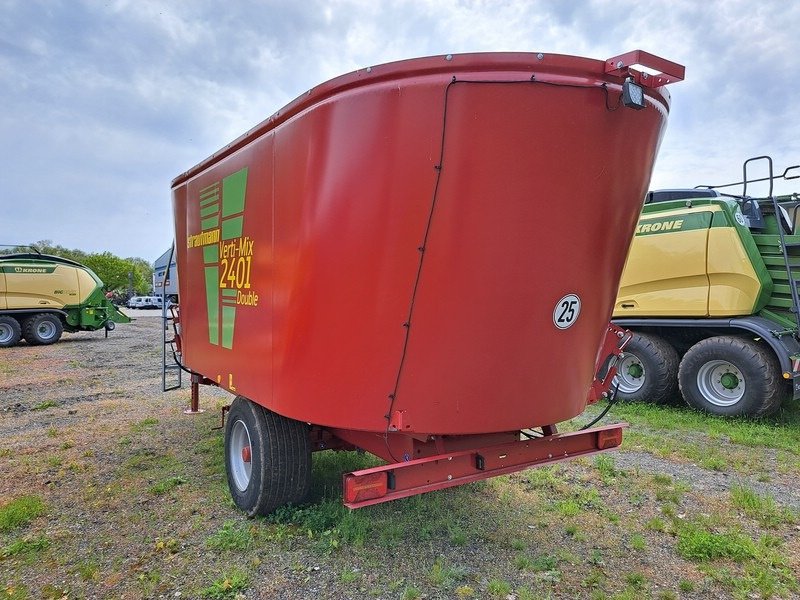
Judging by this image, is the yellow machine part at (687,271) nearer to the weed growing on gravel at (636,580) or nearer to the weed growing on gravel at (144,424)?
the weed growing on gravel at (636,580)

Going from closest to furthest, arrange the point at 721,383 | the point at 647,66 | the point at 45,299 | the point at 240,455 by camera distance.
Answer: the point at 647,66 < the point at 240,455 < the point at 721,383 < the point at 45,299

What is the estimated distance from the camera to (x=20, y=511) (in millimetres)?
4004

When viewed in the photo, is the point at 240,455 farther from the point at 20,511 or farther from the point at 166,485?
the point at 20,511

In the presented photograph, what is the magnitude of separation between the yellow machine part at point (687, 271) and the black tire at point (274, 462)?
5.38 m

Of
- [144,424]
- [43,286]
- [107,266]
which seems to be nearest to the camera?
[144,424]

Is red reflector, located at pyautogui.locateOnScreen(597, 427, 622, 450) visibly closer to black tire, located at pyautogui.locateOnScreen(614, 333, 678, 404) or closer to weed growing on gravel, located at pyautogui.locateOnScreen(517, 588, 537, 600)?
weed growing on gravel, located at pyautogui.locateOnScreen(517, 588, 537, 600)

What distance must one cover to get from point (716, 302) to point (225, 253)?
5914mm

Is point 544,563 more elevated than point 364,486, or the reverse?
point 364,486

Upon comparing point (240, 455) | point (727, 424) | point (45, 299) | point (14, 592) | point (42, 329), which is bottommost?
point (14, 592)

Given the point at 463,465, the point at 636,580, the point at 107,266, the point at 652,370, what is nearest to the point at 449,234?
the point at 463,465

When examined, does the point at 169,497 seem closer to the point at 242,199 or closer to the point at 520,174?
the point at 242,199

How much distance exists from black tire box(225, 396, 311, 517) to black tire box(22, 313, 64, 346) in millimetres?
15745

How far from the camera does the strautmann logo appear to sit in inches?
151

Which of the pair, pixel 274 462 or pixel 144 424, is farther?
pixel 144 424
